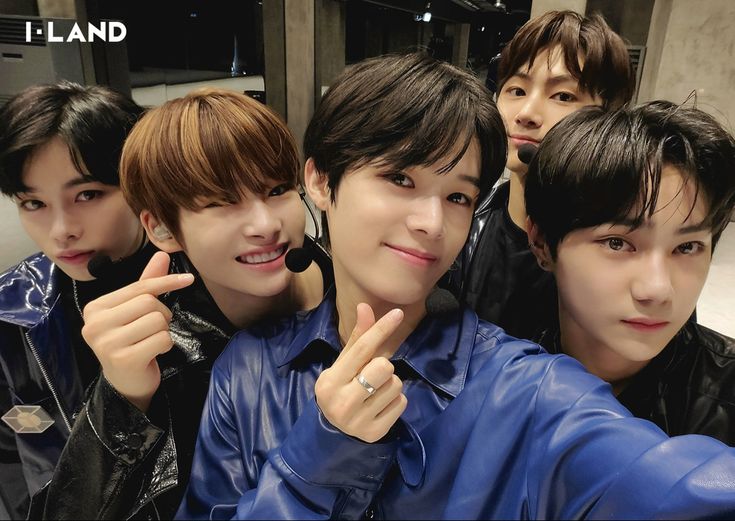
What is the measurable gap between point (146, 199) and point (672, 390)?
1184mm

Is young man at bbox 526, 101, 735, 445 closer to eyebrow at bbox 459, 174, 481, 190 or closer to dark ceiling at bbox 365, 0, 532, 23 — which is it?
eyebrow at bbox 459, 174, 481, 190

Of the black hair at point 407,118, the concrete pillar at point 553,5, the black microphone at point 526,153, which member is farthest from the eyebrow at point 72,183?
the concrete pillar at point 553,5

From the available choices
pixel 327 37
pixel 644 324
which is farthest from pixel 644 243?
pixel 327 37

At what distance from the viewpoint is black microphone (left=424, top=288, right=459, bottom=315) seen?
908mm

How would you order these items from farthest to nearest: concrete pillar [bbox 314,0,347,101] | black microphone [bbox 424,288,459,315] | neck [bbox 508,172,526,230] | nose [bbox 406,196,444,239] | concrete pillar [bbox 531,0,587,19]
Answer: concrete pillar [bbox 314,0,347,101] < concrete pillar [bbox 531,0,587,19] < neck [bbox 508,172,526,230] < black microphone [bbox 424,288,459,315] < nose [bbox 406,196,444,239]

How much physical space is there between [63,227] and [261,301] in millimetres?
460

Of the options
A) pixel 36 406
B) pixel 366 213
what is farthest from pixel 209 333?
pixel 366 213

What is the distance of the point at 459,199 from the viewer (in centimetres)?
88

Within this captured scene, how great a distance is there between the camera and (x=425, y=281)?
86cm

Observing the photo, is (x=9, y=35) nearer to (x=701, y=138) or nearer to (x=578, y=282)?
(x=578, y=282)

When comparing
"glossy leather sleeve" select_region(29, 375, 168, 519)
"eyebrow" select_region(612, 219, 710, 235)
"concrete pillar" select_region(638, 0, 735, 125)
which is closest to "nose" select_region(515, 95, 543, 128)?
"eyebrow" select_region(612, 219, 710, 235)

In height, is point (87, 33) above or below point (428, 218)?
above

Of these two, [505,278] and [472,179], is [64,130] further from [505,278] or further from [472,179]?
[505,278]

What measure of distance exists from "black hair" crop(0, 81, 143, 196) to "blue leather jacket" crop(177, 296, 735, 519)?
0.67 m
